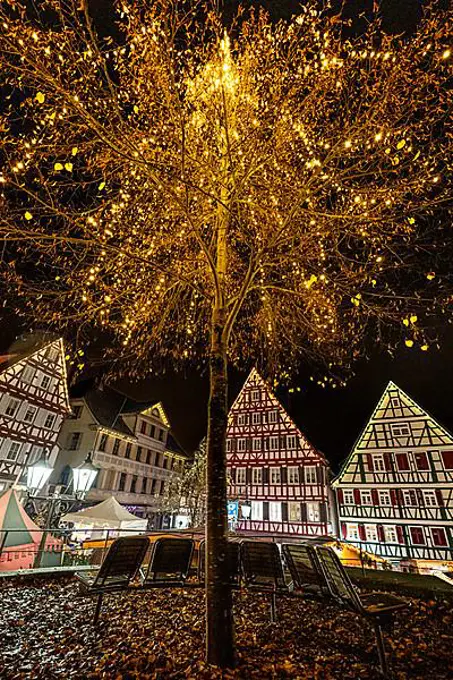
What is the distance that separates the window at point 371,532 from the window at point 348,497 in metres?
1.61

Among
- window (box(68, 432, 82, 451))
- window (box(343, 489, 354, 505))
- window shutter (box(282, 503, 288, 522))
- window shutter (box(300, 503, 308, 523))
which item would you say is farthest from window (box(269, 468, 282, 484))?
window (box(68, 432, 82, 451))

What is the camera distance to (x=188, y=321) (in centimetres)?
897

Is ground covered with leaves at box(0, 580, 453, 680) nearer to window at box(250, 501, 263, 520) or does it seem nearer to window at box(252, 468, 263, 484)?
window at box(250, 501, 263, 520)

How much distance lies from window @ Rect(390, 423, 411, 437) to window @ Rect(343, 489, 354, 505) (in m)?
4.94

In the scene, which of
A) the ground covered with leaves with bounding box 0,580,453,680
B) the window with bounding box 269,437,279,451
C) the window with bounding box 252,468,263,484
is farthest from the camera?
the window with bounding box 269,437,279,451

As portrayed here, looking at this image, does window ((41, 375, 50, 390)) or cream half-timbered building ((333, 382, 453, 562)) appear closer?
cream half-timbered building ((333, 382, 453, 562))

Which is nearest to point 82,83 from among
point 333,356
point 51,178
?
point 51,178

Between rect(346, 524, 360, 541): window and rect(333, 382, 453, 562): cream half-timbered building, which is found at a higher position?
rect(333, 382, 453, 562): cream half-timbered building

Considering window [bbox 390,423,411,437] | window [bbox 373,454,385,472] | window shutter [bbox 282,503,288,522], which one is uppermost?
window [bbox 390,423,411,437]

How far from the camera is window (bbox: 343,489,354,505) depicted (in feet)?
74.9

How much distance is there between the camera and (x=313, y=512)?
2266 centimetres

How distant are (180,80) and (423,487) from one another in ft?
79.9

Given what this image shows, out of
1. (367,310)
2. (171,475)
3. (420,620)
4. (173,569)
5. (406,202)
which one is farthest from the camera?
(171,475)

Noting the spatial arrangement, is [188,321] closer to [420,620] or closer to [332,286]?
[332,286]
